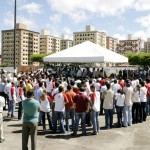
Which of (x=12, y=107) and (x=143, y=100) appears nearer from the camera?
(x=143, y=100)

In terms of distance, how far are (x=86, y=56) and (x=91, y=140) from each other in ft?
36.0

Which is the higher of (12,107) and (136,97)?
(136,97)

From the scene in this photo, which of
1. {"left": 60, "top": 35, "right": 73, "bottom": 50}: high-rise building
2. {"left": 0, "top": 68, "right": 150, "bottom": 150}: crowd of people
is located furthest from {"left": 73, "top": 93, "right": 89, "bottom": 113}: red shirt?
{"left": 60, "top": 35, "right": 73, "bottom": 50}: high-rise building

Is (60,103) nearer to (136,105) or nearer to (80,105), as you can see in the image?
(80,105)

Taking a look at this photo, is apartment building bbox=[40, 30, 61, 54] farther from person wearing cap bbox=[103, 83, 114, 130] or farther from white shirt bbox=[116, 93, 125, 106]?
person wearing cap bbox=[103, 83, 114, 130]

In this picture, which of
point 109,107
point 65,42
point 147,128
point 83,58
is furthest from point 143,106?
point 65,42

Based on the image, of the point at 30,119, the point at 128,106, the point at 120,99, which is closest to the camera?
the point at 30,119

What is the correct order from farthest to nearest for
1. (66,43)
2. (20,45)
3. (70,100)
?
(66,43) → (20,45) → (70,100)

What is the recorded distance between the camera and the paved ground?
384 inches

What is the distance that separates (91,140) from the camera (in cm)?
1060

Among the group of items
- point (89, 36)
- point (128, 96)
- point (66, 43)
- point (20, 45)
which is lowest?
point (128, 96)

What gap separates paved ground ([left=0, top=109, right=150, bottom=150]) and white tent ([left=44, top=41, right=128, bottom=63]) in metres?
8.77

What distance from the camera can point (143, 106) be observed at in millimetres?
13742

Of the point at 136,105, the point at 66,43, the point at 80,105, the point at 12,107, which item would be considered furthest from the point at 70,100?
the point at 66,43
